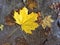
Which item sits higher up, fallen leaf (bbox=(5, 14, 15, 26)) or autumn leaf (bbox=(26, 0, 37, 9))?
autumn leaf (bbox=(26, 0, 37, 9))

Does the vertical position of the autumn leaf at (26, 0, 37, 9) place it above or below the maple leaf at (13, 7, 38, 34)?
above

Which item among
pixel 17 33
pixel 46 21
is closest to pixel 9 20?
pixel 17 33

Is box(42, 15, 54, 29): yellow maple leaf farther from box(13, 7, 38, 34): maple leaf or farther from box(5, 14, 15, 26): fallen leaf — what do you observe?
box(5, 14, 15, 26): fallen leaf

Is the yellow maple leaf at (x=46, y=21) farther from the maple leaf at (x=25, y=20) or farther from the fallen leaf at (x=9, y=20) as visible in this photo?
the fallen leaf at (x=9, y=20)

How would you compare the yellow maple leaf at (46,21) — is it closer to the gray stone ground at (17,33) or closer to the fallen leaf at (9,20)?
the gray stone ground at (17,33)

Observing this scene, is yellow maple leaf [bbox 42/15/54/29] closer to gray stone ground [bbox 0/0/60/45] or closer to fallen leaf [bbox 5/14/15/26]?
gray stone ground [bbox 0/0/60/45]

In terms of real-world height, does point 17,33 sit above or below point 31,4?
below

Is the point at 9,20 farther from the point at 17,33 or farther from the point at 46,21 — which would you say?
the point at 46,21

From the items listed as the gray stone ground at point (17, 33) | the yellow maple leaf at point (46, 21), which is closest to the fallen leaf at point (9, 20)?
the gray stone ground at point (17, 33)

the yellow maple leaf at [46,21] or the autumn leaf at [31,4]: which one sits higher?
the autumn leaf at [31,4]

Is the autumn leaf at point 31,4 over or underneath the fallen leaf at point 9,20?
over

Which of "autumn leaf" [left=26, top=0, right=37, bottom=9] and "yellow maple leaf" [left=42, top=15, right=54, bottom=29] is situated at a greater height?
"autumn leaf" [left=26, top=0, right=37, bottom=9]

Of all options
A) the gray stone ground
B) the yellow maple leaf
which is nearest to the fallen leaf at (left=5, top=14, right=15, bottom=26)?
the gray stone ground
